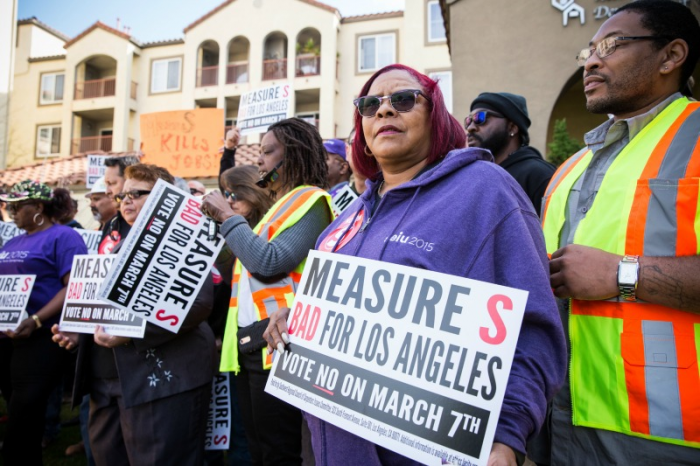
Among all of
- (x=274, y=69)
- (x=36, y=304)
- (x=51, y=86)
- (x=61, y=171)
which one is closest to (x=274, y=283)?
(x=36, y=304)

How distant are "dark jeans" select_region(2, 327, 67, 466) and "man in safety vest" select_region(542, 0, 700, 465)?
3.86 m

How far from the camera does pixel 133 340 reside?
3.05 metres

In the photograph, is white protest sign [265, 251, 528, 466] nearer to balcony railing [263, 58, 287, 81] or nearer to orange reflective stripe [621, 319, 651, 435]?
orange reflective stripe [621, 319, 651, 435]

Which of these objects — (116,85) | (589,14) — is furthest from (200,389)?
(116,85)

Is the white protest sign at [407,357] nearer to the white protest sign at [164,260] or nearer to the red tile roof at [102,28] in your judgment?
the white protest sign at [164,260]

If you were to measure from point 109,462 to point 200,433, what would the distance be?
60 cm

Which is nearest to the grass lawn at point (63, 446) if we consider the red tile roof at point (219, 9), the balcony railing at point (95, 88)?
the red tile roof at point (219, 9)

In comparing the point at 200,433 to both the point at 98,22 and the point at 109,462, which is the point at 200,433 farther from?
the point at 98,22

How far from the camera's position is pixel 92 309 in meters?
3.19

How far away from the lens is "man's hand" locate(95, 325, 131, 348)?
3.02 metres

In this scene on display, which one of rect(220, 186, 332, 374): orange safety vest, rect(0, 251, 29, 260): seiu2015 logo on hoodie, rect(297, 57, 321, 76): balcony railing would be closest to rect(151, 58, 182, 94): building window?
rect(297, 57, 321, 76): balcony railing

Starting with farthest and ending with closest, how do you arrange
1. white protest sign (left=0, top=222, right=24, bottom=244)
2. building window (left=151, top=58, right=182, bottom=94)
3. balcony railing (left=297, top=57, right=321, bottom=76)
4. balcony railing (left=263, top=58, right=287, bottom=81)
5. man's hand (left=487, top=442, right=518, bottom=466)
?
building window (left=151, top=58, right=182, bottom=94) → balcony railing (left=263, top=58, right=287, bottom=81) → balcony railing (left=297, top=57, right=321, bottom=76) → white protest sign (left=0, top=222, right=24, bottom=244) → man's hand (left=487, top=442, right=518, bottom=466)

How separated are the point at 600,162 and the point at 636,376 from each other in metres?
0.80

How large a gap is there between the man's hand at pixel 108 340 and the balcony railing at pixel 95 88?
27349 millimetres
